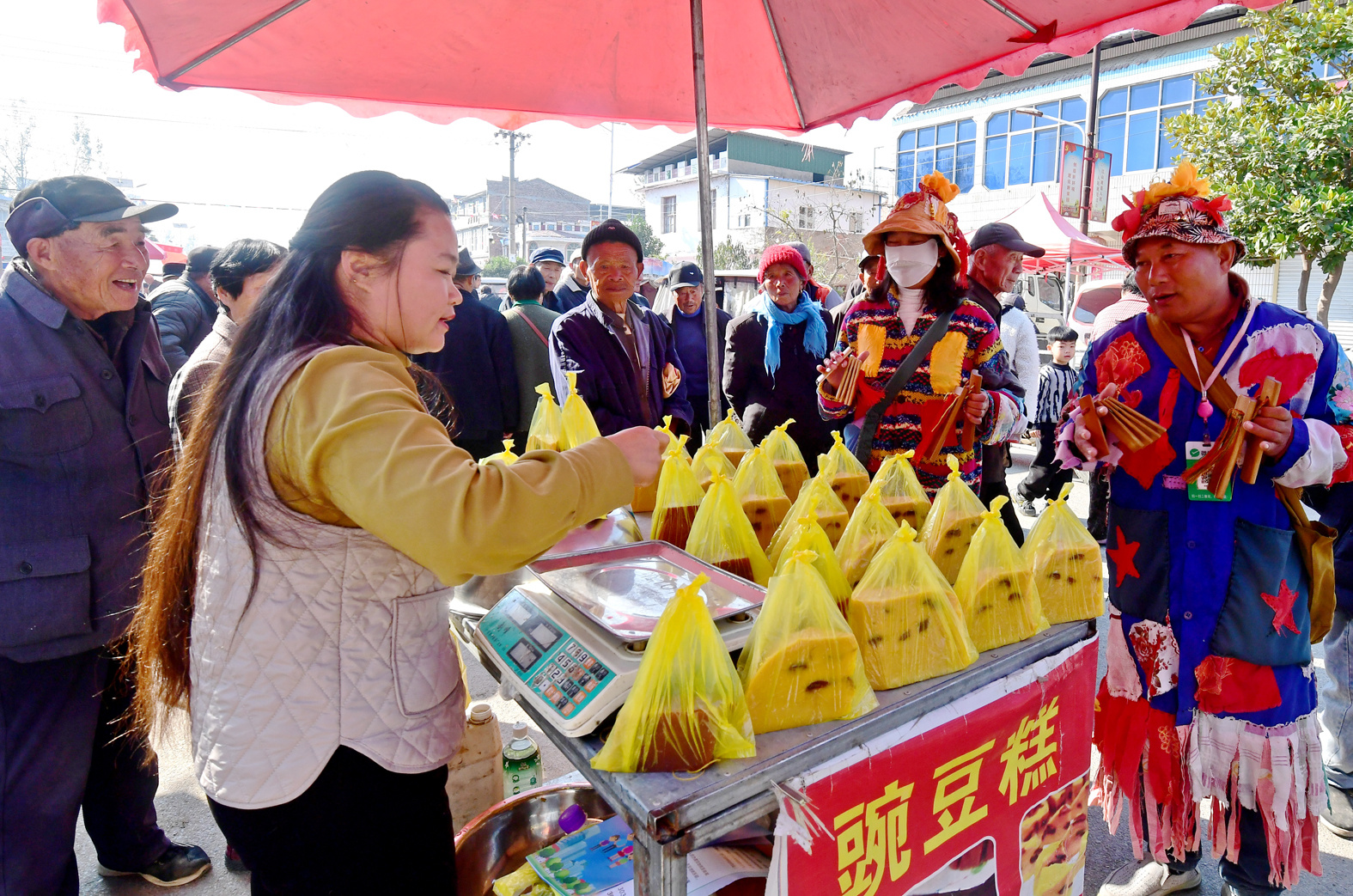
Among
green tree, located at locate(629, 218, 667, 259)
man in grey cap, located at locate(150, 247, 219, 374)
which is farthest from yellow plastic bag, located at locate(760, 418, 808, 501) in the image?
green tree, located at locate(629, 218, 667, 259)

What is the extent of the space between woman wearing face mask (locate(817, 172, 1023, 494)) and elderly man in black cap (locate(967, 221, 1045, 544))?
1.03 metres

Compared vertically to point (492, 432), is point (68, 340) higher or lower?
higher

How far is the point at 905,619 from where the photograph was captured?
127 cm

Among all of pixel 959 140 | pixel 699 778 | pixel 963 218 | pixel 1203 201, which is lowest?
pixel 699 778

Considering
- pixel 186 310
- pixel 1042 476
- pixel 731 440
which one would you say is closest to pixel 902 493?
pixel 731 440

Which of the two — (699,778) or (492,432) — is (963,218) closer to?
(492,432)

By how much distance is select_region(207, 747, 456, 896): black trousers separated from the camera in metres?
1.11

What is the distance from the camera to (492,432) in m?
4.56

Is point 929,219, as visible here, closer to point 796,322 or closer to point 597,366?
point 597,366

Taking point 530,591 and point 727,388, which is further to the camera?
point 727,388

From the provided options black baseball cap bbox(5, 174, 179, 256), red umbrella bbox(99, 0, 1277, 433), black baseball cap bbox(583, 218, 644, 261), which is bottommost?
black baseball cap bbox(5, 174, 179, 256)

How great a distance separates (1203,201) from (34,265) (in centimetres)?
291

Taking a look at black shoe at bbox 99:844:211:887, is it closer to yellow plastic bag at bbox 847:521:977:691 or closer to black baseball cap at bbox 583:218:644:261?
yellow plastic bag at bbox 847:521:977:691

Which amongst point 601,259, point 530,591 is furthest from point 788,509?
point 601,259
